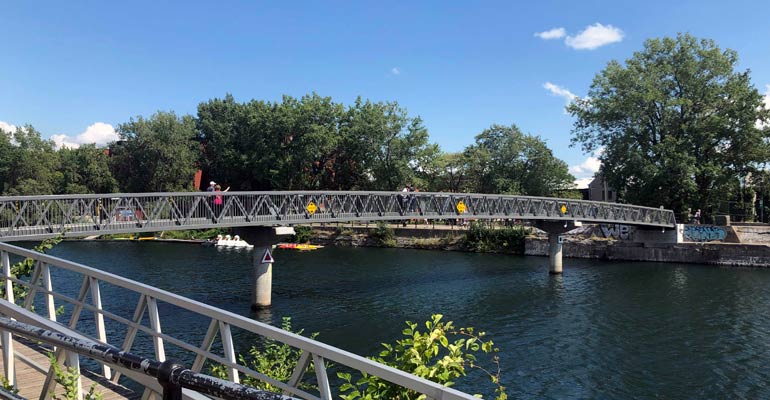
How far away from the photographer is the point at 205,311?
499 cm

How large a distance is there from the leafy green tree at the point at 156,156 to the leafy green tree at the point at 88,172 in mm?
1989

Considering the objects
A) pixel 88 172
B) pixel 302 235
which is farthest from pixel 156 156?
pixel 302 235

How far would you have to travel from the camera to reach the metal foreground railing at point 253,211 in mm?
21266

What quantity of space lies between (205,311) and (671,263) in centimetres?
4996

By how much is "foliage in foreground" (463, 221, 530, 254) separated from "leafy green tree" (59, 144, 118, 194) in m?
51.4

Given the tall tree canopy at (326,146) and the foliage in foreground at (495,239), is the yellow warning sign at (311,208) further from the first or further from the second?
the tall tree canopy at (326,146)

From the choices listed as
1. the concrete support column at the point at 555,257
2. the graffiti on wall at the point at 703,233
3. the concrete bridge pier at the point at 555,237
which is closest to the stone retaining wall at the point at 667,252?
the graffiti on wall at the point at 703,233

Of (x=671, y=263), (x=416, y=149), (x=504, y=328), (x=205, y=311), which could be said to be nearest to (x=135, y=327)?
(x=205, y=311)

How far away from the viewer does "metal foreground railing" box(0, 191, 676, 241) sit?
21266 millimetres

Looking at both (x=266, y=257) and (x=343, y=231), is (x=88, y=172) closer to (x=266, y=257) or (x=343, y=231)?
(x=343, y=231)

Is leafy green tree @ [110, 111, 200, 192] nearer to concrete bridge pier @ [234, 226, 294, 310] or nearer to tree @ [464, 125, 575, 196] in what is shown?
tree @ [464, 125, 575, 196]

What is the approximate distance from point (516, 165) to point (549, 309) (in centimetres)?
4829

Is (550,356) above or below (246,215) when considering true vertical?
below

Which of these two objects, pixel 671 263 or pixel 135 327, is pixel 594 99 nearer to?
pixel 671 263
